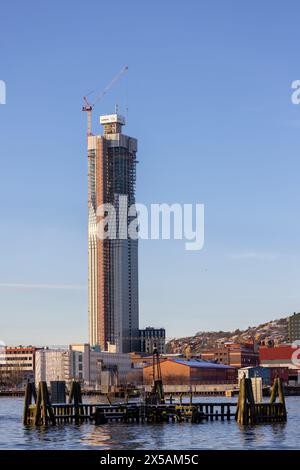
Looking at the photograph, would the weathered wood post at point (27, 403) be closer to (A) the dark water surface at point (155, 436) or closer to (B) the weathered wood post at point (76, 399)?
(A) the dark water surface at point (155, 436)

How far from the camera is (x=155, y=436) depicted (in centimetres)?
8288

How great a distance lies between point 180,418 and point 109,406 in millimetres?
12569

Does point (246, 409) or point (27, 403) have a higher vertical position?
point (27, 403)

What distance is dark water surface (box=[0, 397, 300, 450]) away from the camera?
74.1 metres

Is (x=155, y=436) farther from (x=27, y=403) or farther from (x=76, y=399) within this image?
(x=76, y=399)

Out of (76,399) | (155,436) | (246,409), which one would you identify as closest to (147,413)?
(76,399)

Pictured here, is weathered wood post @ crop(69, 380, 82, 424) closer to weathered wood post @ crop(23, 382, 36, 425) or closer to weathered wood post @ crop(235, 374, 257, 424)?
weathered wood post @ crop(23, 382, 36, 425)

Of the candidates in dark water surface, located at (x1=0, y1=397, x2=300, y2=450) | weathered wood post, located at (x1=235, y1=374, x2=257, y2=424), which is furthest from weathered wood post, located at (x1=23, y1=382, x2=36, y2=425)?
weathered wood post, located at (x1=235, y1=374, x2=257, y2=424)
